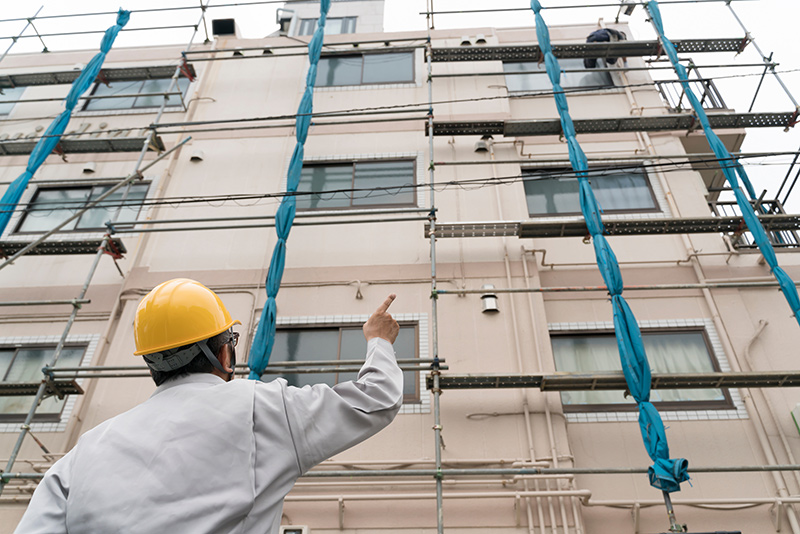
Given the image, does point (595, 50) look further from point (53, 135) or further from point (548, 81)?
point (53, 135)

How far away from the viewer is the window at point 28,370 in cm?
680

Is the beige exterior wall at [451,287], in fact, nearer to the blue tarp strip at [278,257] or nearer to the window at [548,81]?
the window at [548,81]

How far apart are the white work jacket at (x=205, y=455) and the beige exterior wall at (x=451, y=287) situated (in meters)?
4.26

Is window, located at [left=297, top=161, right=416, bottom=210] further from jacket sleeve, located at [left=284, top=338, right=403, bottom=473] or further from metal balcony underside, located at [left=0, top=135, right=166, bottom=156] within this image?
jacket sleeve, located at [left=284, top=338, right=403, bottom=473]

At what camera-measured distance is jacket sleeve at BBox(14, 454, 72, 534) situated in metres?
1.48

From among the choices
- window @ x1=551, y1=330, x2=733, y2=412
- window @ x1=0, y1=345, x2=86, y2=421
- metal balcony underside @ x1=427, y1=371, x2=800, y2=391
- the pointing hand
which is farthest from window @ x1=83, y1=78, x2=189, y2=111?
the pointing hand

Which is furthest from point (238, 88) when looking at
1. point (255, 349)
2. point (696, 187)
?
point (696, 187)

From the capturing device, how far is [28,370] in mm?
7266

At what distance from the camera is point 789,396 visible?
6.32 meters

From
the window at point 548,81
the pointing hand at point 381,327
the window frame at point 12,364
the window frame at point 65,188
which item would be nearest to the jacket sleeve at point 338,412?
the pointing hand at point 381,327

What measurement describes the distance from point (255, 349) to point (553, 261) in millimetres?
4198

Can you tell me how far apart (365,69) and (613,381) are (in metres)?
7.35

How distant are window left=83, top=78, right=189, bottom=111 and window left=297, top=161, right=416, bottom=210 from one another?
351 centimetres

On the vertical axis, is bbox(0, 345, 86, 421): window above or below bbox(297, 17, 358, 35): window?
below
